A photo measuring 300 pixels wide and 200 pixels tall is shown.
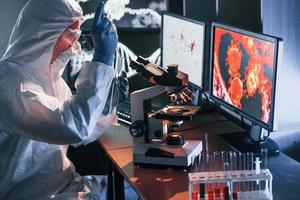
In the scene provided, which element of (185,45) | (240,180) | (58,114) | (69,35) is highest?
(69,35)

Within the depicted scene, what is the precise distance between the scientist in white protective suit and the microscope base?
247 millimetres

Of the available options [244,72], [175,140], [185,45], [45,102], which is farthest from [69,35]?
[185,45]

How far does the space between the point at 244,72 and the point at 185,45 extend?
24.0 inches

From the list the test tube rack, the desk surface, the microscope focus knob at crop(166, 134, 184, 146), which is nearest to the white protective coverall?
the desk surface

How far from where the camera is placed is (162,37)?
2.89 m

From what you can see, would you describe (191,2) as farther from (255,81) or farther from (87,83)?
(87,83)

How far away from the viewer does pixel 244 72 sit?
2.12 m

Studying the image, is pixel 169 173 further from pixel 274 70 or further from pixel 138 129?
pixel 274 70

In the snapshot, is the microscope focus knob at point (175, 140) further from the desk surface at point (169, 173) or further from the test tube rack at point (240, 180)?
the test tube rack at point (240, 180)

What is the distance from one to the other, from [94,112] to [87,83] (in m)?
0.11

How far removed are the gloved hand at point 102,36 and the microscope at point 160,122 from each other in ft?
0.59

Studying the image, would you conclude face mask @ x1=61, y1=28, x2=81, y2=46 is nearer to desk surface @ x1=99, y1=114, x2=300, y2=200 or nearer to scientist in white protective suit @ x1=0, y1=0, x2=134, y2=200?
scientist in white protective suit @ x1=0, y1=0, x2=134, y2=200

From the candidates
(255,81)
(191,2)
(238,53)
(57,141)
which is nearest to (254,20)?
(238,53)

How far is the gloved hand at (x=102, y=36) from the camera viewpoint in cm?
192
